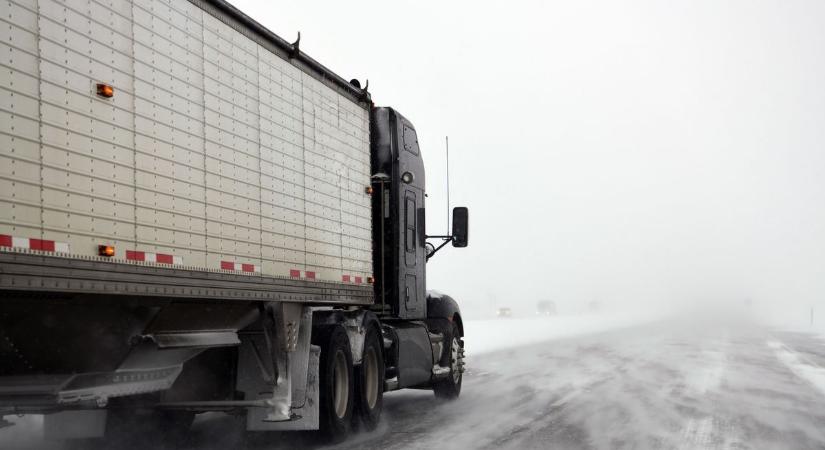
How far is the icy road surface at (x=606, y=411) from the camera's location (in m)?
9.48

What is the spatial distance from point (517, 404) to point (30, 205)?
867 cm

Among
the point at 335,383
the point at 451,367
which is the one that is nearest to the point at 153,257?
the point at 335,383

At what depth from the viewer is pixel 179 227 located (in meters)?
6.96

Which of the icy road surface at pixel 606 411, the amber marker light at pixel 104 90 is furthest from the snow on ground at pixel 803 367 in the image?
the amber marker light at pixel 104 90

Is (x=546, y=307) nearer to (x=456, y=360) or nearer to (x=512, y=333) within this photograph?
(x=512, y=333)

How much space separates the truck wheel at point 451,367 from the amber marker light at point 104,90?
A: 844 cm

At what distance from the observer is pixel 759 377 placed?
1759cm

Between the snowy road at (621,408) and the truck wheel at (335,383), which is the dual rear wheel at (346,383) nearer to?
the truck wheel at (335,383)

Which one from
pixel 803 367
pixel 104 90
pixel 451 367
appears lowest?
pixel 803 367

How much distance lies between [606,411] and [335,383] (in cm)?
407

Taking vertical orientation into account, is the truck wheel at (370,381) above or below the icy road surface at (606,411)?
above

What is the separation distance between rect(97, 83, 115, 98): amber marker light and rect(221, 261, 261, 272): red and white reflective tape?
186 cm

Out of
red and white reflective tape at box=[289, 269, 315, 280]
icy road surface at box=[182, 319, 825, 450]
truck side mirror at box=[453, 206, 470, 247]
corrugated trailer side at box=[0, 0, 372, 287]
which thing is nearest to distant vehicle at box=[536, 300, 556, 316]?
icy road surface at box=[182, 319, 825, 450]

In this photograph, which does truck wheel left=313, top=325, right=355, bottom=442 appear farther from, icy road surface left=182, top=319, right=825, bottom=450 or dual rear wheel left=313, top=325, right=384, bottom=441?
icy road surface left=182, top=319, right=825, bottom=450
